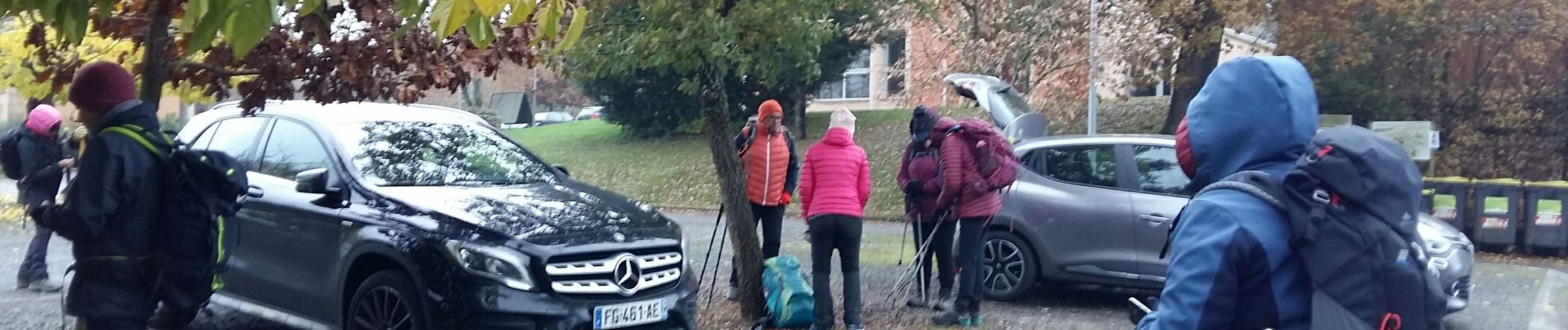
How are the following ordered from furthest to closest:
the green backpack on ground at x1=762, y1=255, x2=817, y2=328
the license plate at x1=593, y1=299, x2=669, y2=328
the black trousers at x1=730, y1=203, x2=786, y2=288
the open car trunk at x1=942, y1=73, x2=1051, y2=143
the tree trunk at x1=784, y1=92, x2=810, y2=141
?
the tree trunk at x1=784, y1=92, x2=810, y2=141, the open car trunk at x1=942, y1=73, x2=1051, y2=143, the black trousers at x1=730, y1=203, x2=786, y2=288, the green backpack on ground at x1=762, y1=255, x2=817, y2=328, the license plate at x1=593, y1=299, x2=669, y2=328

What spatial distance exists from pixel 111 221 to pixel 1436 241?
7647 mm

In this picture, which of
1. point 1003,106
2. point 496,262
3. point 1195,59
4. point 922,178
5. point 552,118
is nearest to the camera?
point 496,262

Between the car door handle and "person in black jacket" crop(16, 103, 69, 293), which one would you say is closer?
the car door handle

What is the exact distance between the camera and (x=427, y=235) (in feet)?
19.6

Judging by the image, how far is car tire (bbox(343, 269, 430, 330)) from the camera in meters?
5.94

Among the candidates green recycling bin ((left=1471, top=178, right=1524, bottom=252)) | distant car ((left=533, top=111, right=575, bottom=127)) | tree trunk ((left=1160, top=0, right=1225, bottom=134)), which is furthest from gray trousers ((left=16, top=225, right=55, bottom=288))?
distant car ((left=533, top=111, right=575, bottom=127))

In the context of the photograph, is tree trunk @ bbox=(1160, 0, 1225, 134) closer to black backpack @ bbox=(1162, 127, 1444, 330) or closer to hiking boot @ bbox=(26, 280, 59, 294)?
hiking boot @ bbox=(26, 280, 59, 294)

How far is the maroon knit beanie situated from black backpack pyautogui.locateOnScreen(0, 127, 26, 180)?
18.6ft

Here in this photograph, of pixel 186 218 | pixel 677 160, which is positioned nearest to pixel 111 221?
pixel 186 218

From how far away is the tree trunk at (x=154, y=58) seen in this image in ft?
17.6

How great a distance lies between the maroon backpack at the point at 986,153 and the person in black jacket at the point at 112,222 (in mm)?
4911

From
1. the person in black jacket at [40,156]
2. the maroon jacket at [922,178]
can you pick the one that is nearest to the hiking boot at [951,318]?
the maroon jacket at [922,178]

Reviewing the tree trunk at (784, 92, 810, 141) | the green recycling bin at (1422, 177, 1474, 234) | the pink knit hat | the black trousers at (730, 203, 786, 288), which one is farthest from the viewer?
the tree trunk at (784, 92, 810, 141)

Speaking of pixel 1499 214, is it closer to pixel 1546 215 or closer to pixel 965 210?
pixel 1546 215
